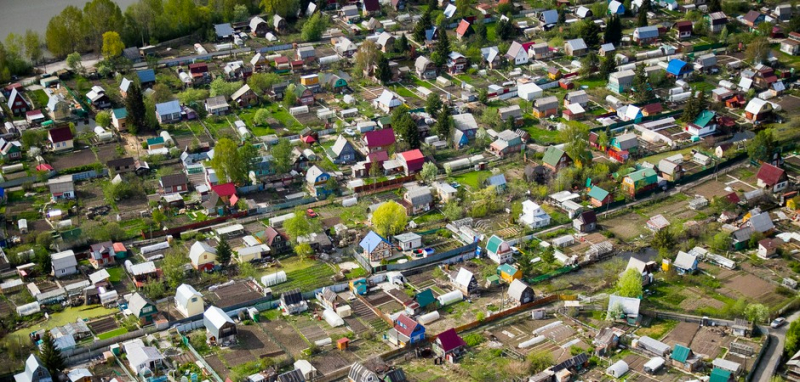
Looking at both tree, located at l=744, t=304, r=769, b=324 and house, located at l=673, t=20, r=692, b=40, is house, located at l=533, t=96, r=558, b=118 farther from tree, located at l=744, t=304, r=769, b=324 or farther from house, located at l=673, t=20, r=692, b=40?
tree, located at l=744, t=304, r=769, b=324

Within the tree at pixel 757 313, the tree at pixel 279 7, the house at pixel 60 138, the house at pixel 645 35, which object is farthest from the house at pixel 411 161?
the tree at pixel 279 7

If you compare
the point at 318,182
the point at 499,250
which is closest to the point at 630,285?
the point at 499,250

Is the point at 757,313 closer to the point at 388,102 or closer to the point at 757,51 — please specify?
the point at 388,102

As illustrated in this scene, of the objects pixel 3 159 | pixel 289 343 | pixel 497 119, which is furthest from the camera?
pixel 497 119

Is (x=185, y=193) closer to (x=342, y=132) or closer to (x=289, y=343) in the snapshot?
(x=342, y=132)

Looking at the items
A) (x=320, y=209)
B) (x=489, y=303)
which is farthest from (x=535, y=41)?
(x=489, y=303)

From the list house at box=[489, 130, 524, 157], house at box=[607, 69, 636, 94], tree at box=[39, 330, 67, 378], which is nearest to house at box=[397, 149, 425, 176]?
house at box=[489, 130, 524, 157]

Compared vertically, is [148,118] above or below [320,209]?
above
